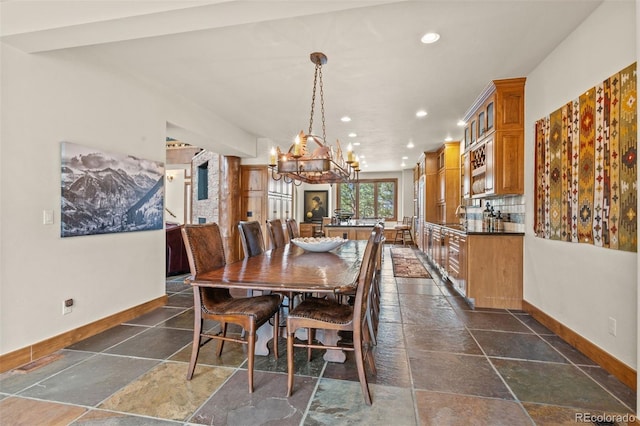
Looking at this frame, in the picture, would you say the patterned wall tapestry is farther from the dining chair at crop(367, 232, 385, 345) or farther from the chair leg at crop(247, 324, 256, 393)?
the chair leg at crop(247, 324, 256, 393)

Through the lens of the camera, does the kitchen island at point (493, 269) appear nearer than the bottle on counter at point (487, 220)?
Yes

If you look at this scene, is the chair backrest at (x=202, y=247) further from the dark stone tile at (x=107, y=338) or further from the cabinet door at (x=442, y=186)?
the cabinet door at (x=442, y=186)

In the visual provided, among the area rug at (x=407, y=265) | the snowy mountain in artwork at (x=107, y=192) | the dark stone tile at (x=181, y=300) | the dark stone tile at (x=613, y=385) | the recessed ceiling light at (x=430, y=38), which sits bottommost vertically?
the dark stone tile at (x=181, y=300)

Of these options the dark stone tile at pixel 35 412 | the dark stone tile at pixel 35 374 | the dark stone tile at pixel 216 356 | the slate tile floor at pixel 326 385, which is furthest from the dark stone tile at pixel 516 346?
the dark stone tile at pixel 35 374

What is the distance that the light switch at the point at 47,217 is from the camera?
250 cm

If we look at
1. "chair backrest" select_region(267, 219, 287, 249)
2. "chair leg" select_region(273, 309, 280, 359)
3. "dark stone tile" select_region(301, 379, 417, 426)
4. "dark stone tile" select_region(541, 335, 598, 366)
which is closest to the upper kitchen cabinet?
"dark stone tile" select_region(541, 335, 598, 366)

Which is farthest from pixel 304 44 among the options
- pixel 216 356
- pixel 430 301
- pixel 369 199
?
pixel 369 199

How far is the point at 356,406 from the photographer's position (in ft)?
5.89

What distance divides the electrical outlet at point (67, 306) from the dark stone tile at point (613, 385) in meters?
4.01

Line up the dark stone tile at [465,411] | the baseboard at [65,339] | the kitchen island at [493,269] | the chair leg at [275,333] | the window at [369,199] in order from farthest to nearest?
1. the window at [369,199]
2. the kitchen island at [493,269]
3. the chair leg at [275,333]
4. the baseboard at [65,339]
5. the dark stone tile at [465,411]

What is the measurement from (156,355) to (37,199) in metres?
1.54

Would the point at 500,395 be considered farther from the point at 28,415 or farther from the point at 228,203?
the point at 228,203

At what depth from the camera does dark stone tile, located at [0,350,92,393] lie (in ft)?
6.65

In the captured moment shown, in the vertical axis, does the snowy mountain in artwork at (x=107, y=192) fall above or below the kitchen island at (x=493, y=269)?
above
